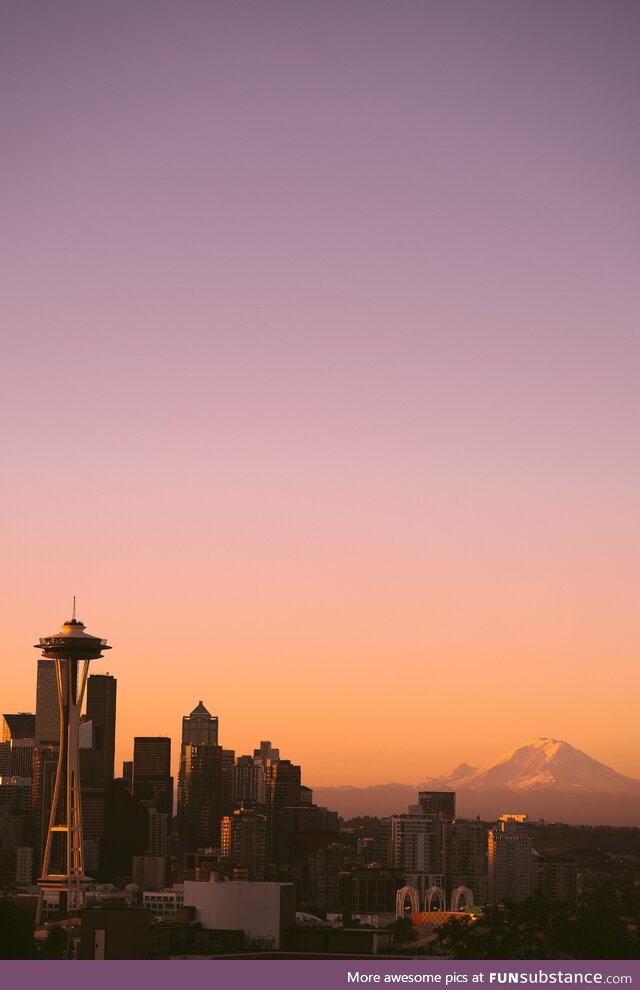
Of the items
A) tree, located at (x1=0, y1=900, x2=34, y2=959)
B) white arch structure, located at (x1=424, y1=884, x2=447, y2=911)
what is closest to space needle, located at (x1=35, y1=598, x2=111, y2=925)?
white arch structure, located at (x1=424, y1=884, x2=447, y2=911)

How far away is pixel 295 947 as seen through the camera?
97.1 m

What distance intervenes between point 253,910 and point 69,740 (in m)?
45.3

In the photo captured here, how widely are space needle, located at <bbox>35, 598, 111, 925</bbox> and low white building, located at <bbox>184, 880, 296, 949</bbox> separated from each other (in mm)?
39007

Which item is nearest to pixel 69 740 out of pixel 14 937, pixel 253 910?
pixel 253 910

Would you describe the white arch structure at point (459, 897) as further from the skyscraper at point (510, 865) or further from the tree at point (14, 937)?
the tree at point (14, 937)

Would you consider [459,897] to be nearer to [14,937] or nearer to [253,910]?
[253,910]

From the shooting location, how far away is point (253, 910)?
333ft

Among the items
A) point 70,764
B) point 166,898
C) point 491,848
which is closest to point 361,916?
point 166,898

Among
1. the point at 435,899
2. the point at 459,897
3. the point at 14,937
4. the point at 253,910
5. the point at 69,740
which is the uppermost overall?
the point at 69,740

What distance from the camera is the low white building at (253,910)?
329 feet

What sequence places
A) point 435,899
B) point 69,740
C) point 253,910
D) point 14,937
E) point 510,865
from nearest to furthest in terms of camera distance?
point 14,937
point 253,910
point 69,740
point 435,899
point 510,865

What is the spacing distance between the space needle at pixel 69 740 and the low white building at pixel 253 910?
1536 inches

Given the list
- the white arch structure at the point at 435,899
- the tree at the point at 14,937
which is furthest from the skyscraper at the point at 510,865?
the tree at the point at 14,937

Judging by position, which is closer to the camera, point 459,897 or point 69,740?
point 69,740
